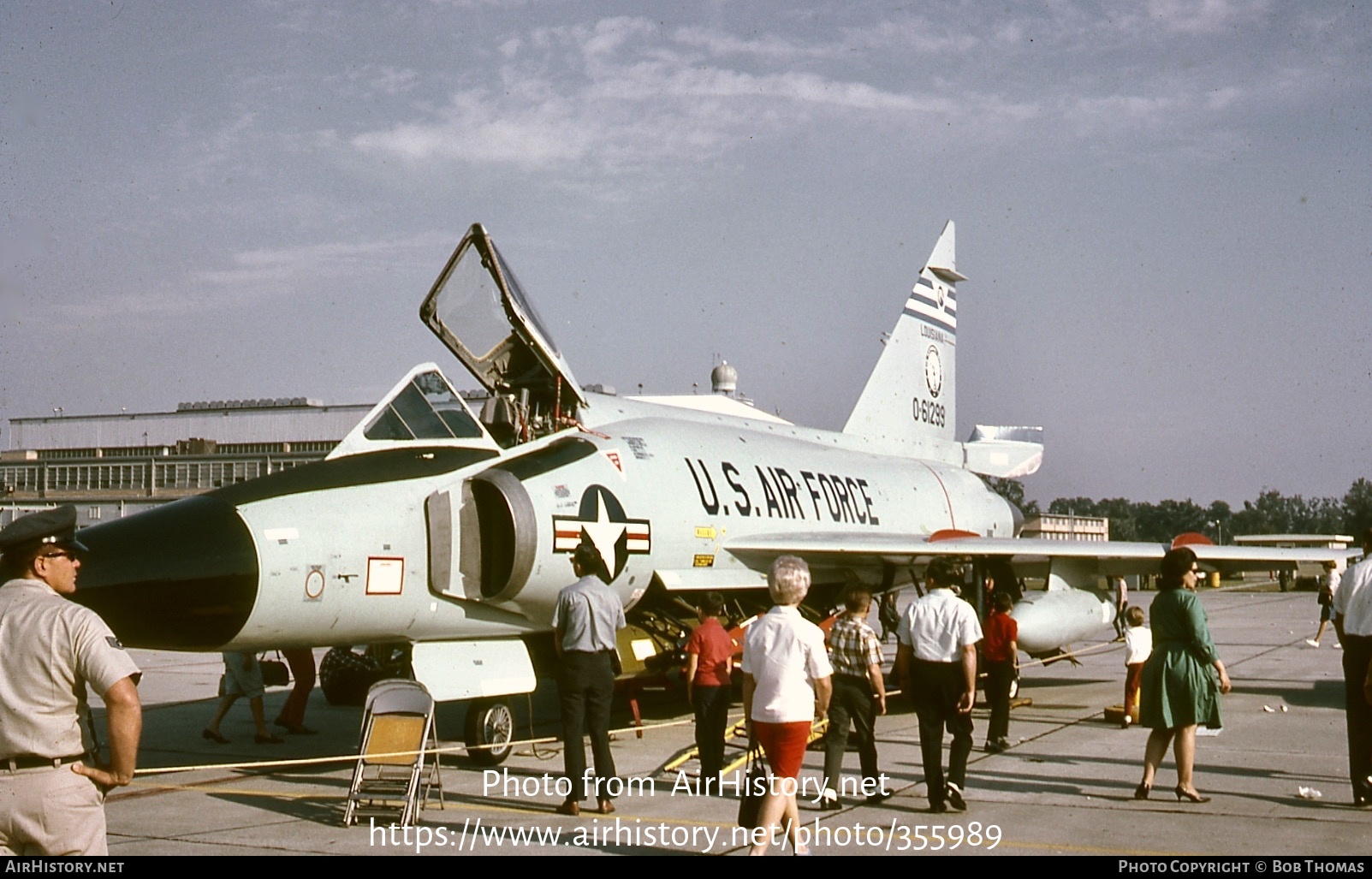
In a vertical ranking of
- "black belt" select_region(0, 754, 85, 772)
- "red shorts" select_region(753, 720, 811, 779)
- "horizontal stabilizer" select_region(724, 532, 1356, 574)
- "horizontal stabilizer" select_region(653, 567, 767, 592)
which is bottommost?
"red shorts" select_region(753, 720, 811, 779)

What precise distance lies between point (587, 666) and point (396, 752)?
4.84 feet

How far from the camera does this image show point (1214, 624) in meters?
28.8

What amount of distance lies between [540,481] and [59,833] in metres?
6.35

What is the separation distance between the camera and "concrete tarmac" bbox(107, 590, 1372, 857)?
22.7 feet

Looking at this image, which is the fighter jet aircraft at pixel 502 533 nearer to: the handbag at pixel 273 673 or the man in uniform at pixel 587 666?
the man in uniform at pixel 587 666

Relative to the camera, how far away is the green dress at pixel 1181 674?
7766mm

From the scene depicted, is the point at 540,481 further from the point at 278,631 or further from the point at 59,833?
the point at 59,833

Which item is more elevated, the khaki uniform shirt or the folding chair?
the khaki uniform shirt

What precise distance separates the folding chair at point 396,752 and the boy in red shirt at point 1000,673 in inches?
177

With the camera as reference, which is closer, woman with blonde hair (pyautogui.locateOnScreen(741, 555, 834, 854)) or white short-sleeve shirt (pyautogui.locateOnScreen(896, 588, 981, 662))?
woman with blonde hair (pyautogui.locateOnScreen(741, 555, 834, 854))

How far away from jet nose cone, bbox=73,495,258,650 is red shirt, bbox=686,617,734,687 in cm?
295

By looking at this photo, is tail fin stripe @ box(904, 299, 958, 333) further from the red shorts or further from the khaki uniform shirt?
the khaki uniform shirt

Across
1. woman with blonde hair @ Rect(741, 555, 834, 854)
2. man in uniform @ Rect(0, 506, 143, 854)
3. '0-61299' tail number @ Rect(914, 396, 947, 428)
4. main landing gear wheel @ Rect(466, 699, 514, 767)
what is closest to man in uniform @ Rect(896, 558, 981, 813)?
woman with blonde hair @ Rect(741, 555, 834, 854)
